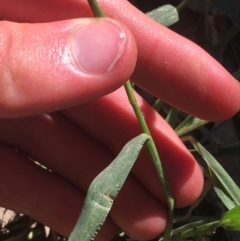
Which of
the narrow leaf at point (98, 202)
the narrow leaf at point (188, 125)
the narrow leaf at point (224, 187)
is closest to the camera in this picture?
the narrow leaf at point (98, 202)

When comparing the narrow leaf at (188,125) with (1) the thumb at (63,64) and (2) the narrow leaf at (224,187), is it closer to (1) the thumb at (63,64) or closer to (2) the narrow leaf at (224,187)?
(2) the narrow leaf at (224,187)

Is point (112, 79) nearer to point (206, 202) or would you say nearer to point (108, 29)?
point (108, 29)

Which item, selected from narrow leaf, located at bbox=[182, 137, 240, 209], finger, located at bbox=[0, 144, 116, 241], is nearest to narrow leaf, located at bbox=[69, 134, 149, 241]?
narrow leaf, located at bbox=[182, 137, 240, 209]

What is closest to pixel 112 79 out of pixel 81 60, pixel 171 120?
pixel 81 60

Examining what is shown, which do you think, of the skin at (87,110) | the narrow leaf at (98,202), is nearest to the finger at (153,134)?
the skin at (87,110)

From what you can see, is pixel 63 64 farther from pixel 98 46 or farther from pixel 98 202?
pixel 98 202

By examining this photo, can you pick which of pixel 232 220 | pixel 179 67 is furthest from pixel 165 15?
pixel 232 220

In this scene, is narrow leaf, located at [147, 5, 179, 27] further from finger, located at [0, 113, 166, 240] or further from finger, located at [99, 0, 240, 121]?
finger, located at [0, 113, 166, 240]
